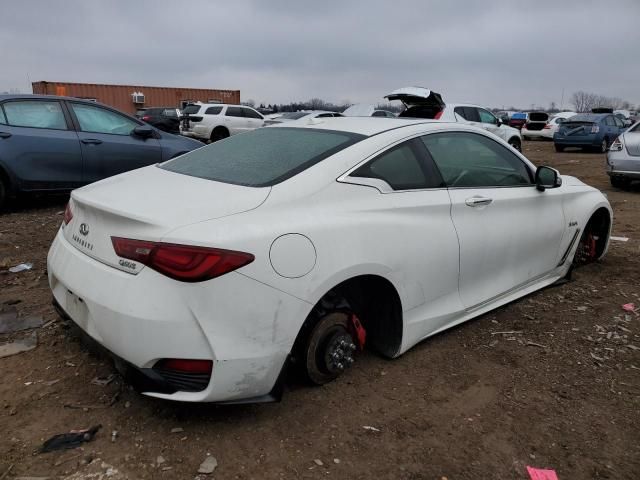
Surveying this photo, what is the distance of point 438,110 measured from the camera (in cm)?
1208

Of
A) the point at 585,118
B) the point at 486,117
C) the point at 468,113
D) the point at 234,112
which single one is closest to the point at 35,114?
the point at 468,113

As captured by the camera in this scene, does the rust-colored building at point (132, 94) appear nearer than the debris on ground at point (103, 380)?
No

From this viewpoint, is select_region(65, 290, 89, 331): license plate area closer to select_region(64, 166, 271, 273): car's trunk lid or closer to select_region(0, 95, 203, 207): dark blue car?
select_region(64, 166, 271, 273): car's trunk lid

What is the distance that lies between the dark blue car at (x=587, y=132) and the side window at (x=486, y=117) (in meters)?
4.73

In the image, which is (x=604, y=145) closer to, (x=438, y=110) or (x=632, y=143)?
Result: (x=438, y=110)

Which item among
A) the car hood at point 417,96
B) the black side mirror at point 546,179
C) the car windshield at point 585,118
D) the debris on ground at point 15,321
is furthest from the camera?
the car windshield at point 585,118

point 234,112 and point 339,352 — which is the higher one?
point 234,112

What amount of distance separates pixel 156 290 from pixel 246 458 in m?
0.83

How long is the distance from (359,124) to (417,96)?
8.23m

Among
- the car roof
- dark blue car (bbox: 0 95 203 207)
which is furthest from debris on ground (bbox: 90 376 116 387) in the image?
dark blue car (bbox: 0 95 203 207)

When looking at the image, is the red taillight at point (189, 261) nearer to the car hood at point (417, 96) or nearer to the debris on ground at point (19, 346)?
the debris on ground at point (19, 346)

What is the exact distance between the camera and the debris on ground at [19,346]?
310cm

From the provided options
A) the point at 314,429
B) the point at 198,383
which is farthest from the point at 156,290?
the point at 314,429

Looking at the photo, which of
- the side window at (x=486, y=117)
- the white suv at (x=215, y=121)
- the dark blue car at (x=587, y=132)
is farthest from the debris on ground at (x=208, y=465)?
the dark blue car at (x=587, y=132)
